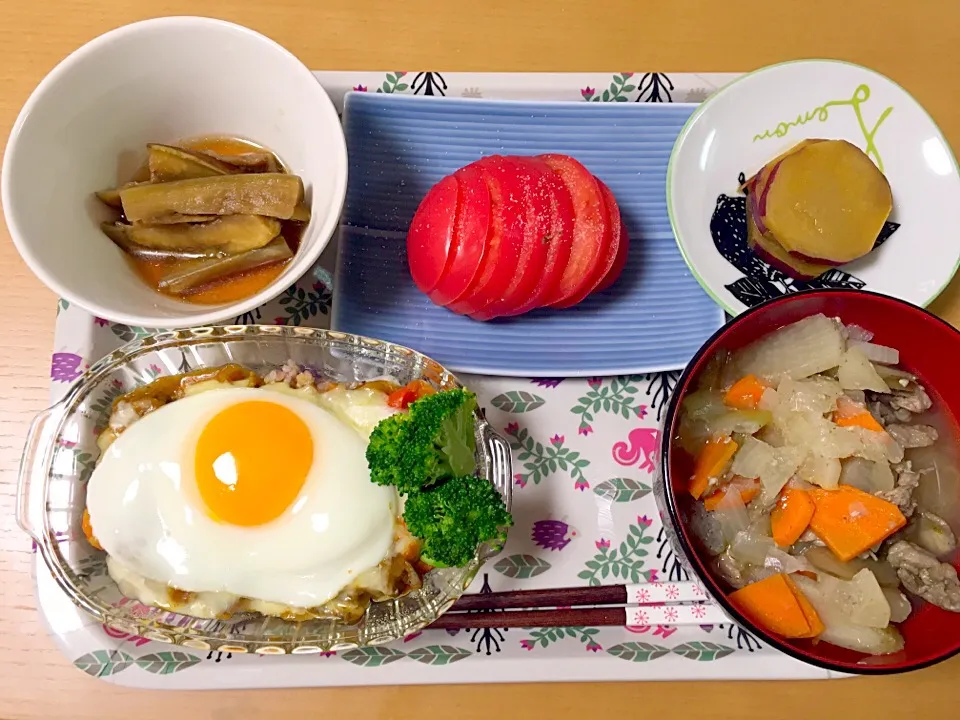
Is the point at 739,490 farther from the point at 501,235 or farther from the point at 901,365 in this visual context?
the point at 501,235

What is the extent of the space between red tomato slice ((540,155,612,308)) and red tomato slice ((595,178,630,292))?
0.02m

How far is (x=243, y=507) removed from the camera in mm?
1511

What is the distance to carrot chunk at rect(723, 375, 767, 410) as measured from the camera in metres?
1.64

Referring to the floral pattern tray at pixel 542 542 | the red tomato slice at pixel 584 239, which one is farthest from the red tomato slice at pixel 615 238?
the floral pattern tray at pixel 542 542

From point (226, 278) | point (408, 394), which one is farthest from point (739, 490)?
point (226, 278)

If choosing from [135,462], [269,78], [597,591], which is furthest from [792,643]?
[269,78]

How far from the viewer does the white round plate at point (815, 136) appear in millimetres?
1892

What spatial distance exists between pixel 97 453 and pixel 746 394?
154 centimetres

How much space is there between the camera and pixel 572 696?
5.66 feet

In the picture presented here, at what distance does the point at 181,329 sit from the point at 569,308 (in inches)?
38.9

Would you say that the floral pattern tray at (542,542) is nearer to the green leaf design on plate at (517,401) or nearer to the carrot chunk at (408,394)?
the green leaf design on plate at (517,401)

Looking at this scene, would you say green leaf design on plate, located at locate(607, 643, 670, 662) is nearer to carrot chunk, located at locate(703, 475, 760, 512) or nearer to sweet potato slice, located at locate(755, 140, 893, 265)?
carrot chunk, located at locate(703, 475, 760, 512)

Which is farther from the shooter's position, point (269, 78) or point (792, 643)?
point (269, 78)

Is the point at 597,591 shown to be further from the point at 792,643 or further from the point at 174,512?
the point at 174,512
